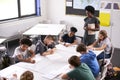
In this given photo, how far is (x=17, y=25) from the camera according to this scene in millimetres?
6812

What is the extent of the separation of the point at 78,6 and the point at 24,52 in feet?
13.6

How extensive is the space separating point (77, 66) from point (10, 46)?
4.32 m

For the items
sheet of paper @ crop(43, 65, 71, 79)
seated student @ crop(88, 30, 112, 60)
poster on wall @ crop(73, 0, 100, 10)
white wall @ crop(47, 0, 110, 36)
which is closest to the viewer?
sheet of paper @ crop(43, 65, 71, 79)

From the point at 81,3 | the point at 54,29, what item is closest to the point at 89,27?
the point at 54,29

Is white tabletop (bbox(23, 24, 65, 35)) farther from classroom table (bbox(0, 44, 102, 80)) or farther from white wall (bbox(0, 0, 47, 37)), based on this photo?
white wall (bbox(0, 0, 47, 37))

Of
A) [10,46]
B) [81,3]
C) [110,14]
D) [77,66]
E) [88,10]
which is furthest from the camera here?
[81,3]

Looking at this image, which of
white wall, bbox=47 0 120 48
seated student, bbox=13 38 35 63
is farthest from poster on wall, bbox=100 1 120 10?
seated student, bbox=13 38 35 63

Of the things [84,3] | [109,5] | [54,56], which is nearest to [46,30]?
[54,56]

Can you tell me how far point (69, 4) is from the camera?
7434 mm

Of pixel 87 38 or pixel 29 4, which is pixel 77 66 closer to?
pixel 87 38

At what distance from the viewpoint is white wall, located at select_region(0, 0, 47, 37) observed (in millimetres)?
6442

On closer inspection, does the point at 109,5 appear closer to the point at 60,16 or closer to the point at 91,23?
the point at 91,23

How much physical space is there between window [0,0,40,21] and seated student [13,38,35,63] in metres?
3.33

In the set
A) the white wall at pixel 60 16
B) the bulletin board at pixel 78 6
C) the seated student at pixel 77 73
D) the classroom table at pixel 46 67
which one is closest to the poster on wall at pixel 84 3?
the bulletin board at pixel 78 6
